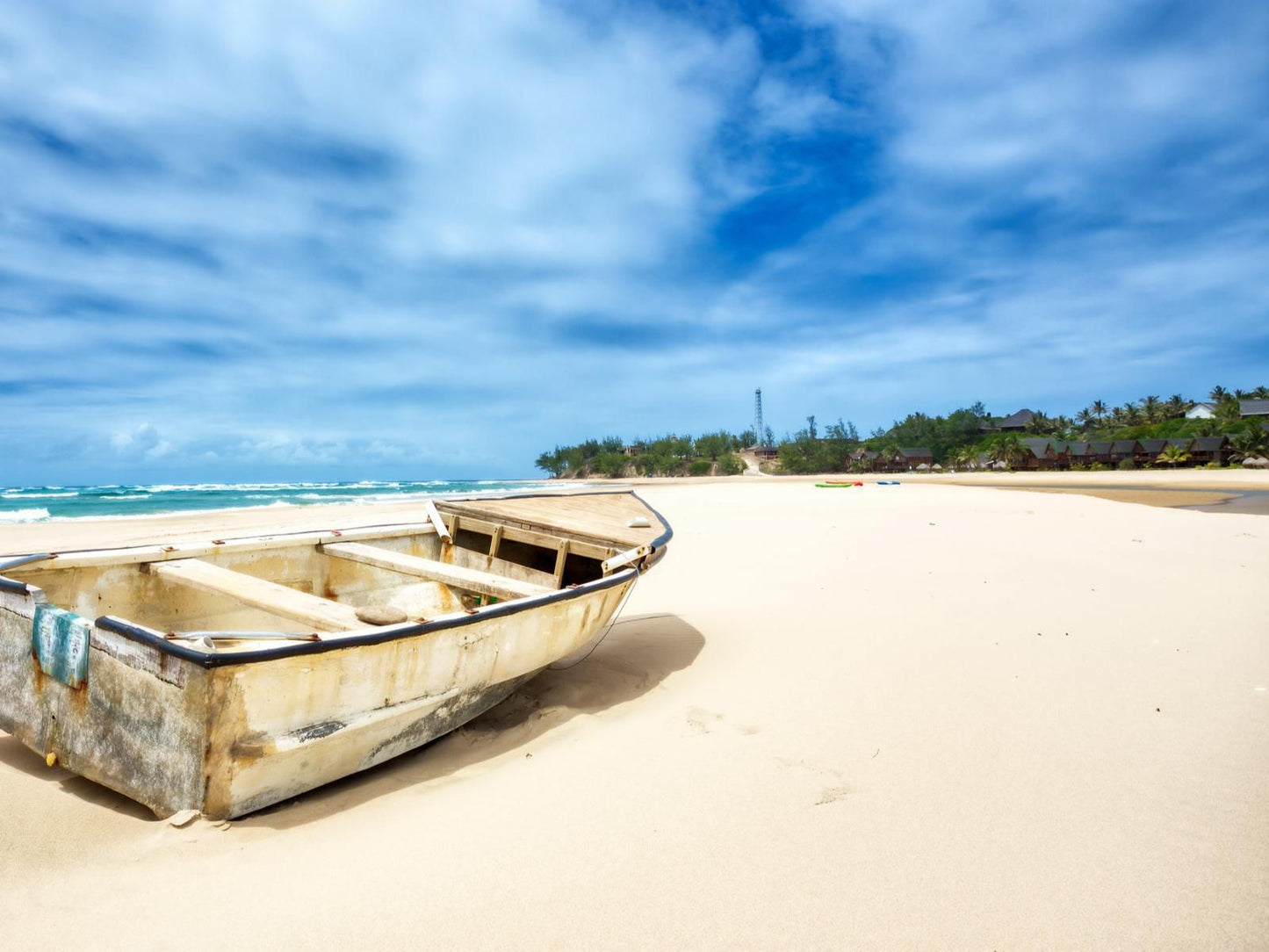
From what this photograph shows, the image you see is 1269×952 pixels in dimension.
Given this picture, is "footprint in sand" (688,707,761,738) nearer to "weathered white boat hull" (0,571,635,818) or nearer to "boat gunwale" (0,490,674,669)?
"boat gunwale" (0,490,674,669)

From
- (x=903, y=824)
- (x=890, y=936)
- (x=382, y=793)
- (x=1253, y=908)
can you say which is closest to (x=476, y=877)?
(x=382, y=793)

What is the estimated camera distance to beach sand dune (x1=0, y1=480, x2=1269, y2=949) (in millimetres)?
2273

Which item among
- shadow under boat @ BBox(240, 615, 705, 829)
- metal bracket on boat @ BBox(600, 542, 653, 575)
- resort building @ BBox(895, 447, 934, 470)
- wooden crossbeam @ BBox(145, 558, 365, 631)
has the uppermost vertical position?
resort building @ BBox(895, 447, 934, 470)

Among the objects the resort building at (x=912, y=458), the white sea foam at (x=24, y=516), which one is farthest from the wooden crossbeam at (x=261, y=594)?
the resort building at (x=912, y=458)

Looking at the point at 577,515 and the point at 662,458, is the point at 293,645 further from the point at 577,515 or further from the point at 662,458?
the point at 662,458

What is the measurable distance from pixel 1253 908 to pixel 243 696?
3.92 meters

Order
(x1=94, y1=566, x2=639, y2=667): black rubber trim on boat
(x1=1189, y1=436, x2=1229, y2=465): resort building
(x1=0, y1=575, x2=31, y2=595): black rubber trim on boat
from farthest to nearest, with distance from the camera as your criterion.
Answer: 1. (x1=1189, y1=436, x2=1229, y2=465): resort building
2. (x1=0, y1=575, x2=31, y2=595): black rubber trim on boat
3. (x1=94, y1=566, x2=639, y2=667): black rubber trim on boat

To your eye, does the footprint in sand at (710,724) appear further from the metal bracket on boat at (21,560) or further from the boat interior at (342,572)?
the metal bracket on boat at (21,560)

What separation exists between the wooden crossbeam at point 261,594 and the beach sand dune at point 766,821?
0.88 m

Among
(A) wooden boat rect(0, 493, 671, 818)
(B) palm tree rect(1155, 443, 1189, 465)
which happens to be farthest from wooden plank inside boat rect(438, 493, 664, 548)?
(B) palm tree rect(1155, 443, 1189, 465)

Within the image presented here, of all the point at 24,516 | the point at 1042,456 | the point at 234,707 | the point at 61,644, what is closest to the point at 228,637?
the point at 234,707

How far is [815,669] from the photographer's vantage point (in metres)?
4.91

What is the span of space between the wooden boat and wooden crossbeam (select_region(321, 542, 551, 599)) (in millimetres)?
21

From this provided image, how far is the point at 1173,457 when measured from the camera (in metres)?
58.6
